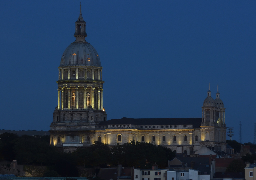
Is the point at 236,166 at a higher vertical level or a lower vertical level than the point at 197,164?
lower

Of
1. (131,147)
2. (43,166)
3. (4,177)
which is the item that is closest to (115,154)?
(131,147)

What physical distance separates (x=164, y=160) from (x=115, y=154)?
962 centimetres

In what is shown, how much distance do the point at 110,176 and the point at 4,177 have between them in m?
17.0

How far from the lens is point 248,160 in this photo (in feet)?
606

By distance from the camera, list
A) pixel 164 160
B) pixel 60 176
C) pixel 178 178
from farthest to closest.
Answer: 1. pixel 164 160
2. pixel 60 176
3. pixel 178 178

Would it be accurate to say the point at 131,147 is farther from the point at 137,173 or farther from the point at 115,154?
the point at 137,173

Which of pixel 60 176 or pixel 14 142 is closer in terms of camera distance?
pixel 60 176

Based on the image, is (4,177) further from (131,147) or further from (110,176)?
(131,147)

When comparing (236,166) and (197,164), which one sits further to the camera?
(236,166)

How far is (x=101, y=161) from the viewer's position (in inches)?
7254

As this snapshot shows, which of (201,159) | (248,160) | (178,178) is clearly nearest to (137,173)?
(178,178)

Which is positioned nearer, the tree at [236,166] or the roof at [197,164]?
the roof at [197,164]

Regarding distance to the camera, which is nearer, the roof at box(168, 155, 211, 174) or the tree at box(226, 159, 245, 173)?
the roof at box(168, 155, 211, 174)

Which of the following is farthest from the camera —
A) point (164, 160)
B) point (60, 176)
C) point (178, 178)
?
point (164, 160)
